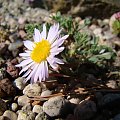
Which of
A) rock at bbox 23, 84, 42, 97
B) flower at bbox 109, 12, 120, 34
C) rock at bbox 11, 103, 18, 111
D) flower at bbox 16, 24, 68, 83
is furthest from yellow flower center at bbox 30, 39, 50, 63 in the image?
flower at bbox 109, 12, 120, 34

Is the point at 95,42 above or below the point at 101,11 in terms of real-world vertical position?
below

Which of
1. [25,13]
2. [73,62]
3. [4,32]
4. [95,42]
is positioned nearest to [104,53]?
[95,42]

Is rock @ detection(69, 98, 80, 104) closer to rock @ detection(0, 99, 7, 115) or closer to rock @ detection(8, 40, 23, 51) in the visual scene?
rock @ detection(0, 99, 7, 115)

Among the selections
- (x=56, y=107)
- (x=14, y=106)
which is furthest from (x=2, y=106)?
→ (x=56, y=107)

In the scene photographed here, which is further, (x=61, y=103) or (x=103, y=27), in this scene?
(x=103, y=27)

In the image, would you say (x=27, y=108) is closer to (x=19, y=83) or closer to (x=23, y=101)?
(x=23, y=101)

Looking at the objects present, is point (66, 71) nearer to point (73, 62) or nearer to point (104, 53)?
point (73, 62)

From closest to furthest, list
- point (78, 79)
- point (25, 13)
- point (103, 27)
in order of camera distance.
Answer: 1. point (78, 79)
2. point (103, 27)
3. point (25, 13)
